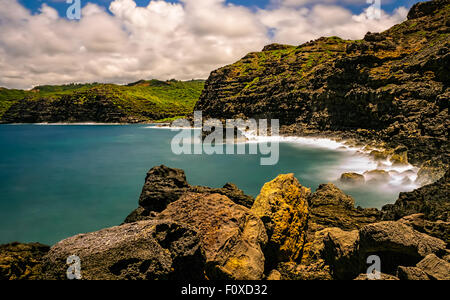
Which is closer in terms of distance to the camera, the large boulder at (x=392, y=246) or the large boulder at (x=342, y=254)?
the large boulder at (x=392, y=246)

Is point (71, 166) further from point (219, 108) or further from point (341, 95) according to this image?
point (219, 108)

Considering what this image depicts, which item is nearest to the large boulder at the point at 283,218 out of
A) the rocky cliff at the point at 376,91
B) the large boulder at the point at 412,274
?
the large boulder at the point at 412,274

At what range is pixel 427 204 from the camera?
1175 centimetres

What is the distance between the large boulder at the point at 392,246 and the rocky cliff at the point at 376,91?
2200 centimetres

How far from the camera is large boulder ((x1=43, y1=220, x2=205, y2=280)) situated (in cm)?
486

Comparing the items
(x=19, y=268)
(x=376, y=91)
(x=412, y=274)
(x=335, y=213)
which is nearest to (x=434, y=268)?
(x=412, y=274)

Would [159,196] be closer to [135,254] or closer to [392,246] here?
[135,254]

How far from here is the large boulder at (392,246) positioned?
19.3 ft

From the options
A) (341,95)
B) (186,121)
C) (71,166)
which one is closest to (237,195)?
(71,166)

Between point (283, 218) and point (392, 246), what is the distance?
2.78 m

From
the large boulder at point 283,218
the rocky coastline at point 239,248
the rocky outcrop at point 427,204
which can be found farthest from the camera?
the rocky outcrop at point 427,204

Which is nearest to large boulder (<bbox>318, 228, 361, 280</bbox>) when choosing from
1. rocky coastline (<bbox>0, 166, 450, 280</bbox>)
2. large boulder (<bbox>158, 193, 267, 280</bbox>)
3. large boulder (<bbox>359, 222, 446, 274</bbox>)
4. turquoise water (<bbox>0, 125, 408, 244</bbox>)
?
rocky coastline (<bbox>0, 166, 450, 280</bbox>)

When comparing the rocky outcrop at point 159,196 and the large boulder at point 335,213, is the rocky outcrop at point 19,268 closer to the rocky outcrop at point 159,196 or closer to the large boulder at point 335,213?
the rocky outcrop at point 159,196
